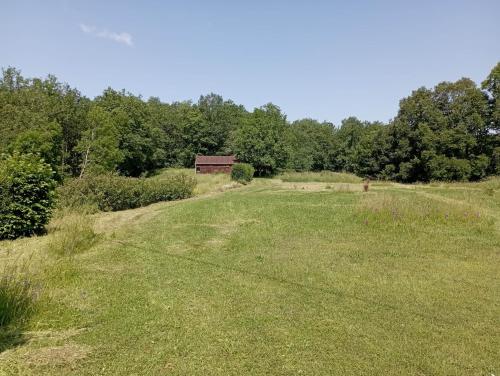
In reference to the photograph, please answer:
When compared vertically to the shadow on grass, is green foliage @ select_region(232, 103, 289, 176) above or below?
above

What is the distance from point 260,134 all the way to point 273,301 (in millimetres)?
42125

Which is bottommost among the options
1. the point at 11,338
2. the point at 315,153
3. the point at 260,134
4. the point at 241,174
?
the point at 11,338

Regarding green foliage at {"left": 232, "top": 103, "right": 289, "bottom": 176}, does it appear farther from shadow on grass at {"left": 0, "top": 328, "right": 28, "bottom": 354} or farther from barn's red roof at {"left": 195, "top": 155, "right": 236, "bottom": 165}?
shadow on grass at {"left": 0, "top": 328, "right": 28, "bottom": 354}

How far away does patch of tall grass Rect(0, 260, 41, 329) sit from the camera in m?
4.91

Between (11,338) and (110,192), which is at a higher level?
(110,192)

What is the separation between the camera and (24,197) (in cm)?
1039

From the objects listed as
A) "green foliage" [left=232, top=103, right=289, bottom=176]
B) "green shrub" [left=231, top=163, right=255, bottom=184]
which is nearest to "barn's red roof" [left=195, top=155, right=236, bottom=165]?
"green foliage" [left=232, top=103, right=289, bottom=176]

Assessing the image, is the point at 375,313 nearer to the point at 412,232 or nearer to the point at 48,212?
the point at 412,232

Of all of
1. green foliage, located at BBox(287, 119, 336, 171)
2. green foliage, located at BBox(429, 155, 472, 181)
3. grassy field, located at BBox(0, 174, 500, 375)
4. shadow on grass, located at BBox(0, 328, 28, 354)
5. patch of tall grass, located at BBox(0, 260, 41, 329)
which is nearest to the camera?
grassy field, located at BBox(0, 174, 500, 375)

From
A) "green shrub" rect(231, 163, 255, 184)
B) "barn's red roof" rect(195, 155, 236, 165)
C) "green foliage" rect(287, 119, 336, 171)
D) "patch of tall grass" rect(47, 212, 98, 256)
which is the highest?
"green foliage" rect(287, 119, 336, 171)

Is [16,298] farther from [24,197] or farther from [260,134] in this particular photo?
[260,134]

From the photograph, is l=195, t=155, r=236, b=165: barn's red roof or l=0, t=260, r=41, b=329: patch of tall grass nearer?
l=0, t=260, r=41, b=329: patch of tall grass

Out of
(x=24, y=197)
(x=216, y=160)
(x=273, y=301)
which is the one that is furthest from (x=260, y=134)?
(x=273, y=301)

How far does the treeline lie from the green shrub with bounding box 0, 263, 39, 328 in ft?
70.7
